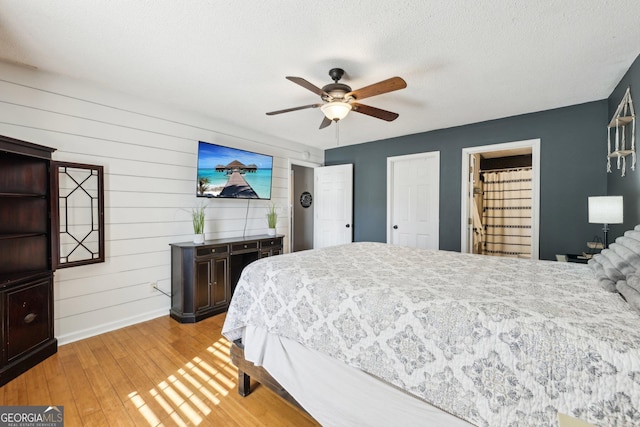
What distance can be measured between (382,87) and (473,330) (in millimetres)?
1771

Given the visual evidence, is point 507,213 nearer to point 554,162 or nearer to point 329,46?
point 554,162

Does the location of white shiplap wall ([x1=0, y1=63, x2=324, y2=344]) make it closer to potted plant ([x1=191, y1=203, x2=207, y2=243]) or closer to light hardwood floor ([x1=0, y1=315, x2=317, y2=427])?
potted plant ([x1=191, y1=203, x2=207, y2=243])

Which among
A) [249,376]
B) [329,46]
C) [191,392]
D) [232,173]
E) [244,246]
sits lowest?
[191,392]

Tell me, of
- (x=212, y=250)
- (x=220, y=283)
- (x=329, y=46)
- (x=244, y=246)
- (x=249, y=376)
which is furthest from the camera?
(x=244, y=246)

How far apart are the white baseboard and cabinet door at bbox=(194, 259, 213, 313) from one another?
0.51 metres

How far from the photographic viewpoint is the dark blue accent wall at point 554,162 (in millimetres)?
3094

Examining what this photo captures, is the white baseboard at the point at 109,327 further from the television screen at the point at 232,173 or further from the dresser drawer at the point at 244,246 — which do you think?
the television screen at the point at 232,173

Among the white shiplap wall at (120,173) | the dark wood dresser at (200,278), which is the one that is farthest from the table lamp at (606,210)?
the white shiplap wall at (120,173)

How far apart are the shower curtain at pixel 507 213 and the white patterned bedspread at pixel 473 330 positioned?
12.0 ft

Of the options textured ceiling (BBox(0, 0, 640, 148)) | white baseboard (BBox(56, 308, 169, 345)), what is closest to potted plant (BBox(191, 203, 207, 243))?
white baseboard (BBox(56, 308, 169, 345))

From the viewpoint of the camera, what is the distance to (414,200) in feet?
14.7

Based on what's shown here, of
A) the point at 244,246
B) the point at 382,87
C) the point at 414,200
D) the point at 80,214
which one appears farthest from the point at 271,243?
the point at 382,87

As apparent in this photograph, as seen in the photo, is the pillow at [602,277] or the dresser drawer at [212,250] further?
the dresser drawer at [212,250]

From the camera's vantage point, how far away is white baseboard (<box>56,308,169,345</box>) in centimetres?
261
